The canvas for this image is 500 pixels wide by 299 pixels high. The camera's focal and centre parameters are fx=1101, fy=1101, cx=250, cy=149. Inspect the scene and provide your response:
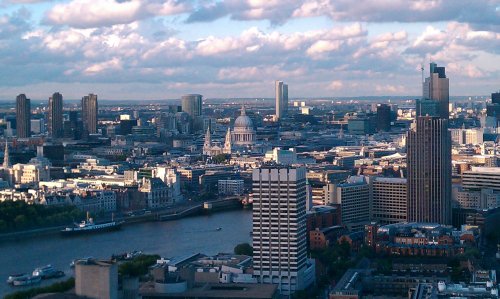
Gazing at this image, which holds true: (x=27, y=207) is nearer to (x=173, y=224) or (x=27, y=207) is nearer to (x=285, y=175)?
(x=173, y=224)

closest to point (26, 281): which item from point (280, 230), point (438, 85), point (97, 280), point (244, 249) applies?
point (244, 249)

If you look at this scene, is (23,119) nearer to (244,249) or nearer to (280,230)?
(244,249)

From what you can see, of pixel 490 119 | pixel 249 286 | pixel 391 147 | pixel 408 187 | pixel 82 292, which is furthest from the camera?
pixel 490 119

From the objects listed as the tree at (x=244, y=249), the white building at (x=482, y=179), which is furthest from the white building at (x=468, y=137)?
the tree at (x=244, y=249)

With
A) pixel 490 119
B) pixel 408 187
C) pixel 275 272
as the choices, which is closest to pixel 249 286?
pixel 275 272

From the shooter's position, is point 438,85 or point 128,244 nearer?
point 128,244
